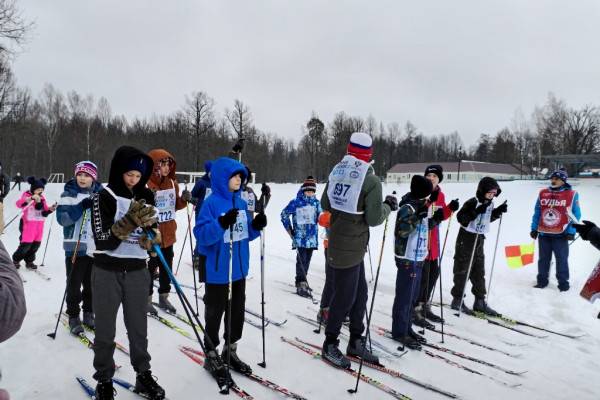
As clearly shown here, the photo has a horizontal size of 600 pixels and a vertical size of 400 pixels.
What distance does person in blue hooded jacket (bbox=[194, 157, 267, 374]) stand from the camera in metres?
3.30

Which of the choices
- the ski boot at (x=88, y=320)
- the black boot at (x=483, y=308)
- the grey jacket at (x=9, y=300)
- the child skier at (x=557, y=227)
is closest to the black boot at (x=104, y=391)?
the ski boot at (x=88, y=320)

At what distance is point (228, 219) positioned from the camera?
311 centimetres

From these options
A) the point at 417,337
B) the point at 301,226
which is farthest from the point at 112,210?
the point at 301,226

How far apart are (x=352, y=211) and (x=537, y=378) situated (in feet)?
8.15

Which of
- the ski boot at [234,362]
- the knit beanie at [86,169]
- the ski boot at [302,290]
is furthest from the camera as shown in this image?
the ski boot at [302,290]

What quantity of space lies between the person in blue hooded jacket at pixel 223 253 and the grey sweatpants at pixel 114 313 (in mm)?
550

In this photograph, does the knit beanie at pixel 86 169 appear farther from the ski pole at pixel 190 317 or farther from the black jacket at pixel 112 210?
the ski pole at pixel 190 317

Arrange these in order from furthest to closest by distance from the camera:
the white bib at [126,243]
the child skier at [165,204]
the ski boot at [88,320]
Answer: the child skier at [165,204] < the ski boot at [88,320] < the white bib at [126,243]

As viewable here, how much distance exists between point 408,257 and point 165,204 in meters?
3.15

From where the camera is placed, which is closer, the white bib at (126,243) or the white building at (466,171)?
the white bib at (126,243)

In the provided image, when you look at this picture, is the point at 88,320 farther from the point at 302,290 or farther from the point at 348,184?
the point at 348,184

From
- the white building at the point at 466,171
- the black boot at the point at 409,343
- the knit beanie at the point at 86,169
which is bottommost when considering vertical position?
the black boot at the point at 409,343

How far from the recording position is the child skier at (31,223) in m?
7.44

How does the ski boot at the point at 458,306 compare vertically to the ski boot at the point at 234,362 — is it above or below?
below
